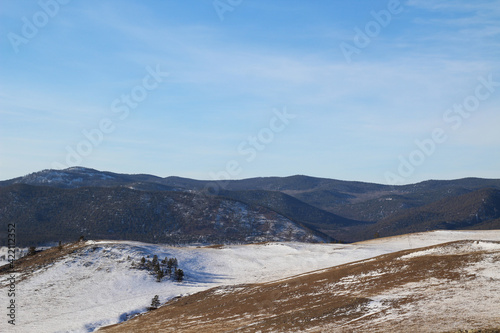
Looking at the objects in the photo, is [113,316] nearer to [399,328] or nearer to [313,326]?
[313,326]

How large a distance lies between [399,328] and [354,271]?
2014cm

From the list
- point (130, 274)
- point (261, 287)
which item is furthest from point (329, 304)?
point (130, 274)

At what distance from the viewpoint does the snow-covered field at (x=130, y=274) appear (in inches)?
2009

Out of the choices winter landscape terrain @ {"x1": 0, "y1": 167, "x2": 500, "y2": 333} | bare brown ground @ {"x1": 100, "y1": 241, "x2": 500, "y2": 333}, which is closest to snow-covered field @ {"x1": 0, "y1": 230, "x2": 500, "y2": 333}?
winter landscape terrain @ {"x1": 0, "y1": 167, "x2": 500, "y2": 333}

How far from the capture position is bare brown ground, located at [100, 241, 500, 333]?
29.1m

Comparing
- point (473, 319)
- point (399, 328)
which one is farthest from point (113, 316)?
point (473, 319)

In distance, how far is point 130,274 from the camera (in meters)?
65.3

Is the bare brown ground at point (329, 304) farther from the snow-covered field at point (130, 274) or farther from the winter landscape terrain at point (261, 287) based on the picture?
the snow-covered field at point (130, 274)

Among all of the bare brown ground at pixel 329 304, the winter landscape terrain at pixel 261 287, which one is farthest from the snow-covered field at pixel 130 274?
the bare brown ground at pixel 329 304

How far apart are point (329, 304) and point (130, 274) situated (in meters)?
38.7

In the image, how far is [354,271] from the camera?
46.3m

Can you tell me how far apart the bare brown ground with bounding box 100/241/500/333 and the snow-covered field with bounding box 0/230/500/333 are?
242 inches

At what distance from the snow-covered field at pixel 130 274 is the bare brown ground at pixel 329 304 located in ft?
20.2

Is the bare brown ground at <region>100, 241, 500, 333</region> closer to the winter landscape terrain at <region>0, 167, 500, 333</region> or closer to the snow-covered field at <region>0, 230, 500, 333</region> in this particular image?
the winter landscape terrain at <region>0, 167, 500, 333</region>
